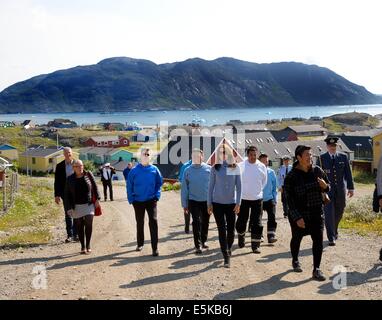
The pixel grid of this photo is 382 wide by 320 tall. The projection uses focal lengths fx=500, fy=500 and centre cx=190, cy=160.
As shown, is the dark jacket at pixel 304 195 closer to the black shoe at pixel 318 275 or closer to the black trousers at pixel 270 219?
the black shoe at pixel 318 275

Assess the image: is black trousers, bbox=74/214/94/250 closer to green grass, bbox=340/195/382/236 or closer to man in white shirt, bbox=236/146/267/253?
man in white shirt, bbox=236/146/267/253

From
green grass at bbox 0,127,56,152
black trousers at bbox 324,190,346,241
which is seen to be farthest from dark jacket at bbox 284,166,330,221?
green grass at bbox 0,127,56,152

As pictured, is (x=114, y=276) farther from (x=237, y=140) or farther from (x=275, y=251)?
(x=237, y=140)

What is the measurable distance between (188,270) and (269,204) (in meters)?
3.30

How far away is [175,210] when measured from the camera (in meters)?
18.3

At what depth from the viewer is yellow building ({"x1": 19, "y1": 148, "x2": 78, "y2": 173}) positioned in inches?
3447

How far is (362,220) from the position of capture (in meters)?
14.6

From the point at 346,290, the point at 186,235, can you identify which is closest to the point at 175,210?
the point at 186,235

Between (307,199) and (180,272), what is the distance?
2466mm

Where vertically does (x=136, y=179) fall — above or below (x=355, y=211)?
above

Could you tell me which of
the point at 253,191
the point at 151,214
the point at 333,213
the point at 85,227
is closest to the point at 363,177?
the point at 333,213

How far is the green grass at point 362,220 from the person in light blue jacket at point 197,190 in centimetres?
450

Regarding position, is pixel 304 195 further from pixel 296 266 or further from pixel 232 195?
pixel 232 195

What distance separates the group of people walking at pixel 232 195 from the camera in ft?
26.1
